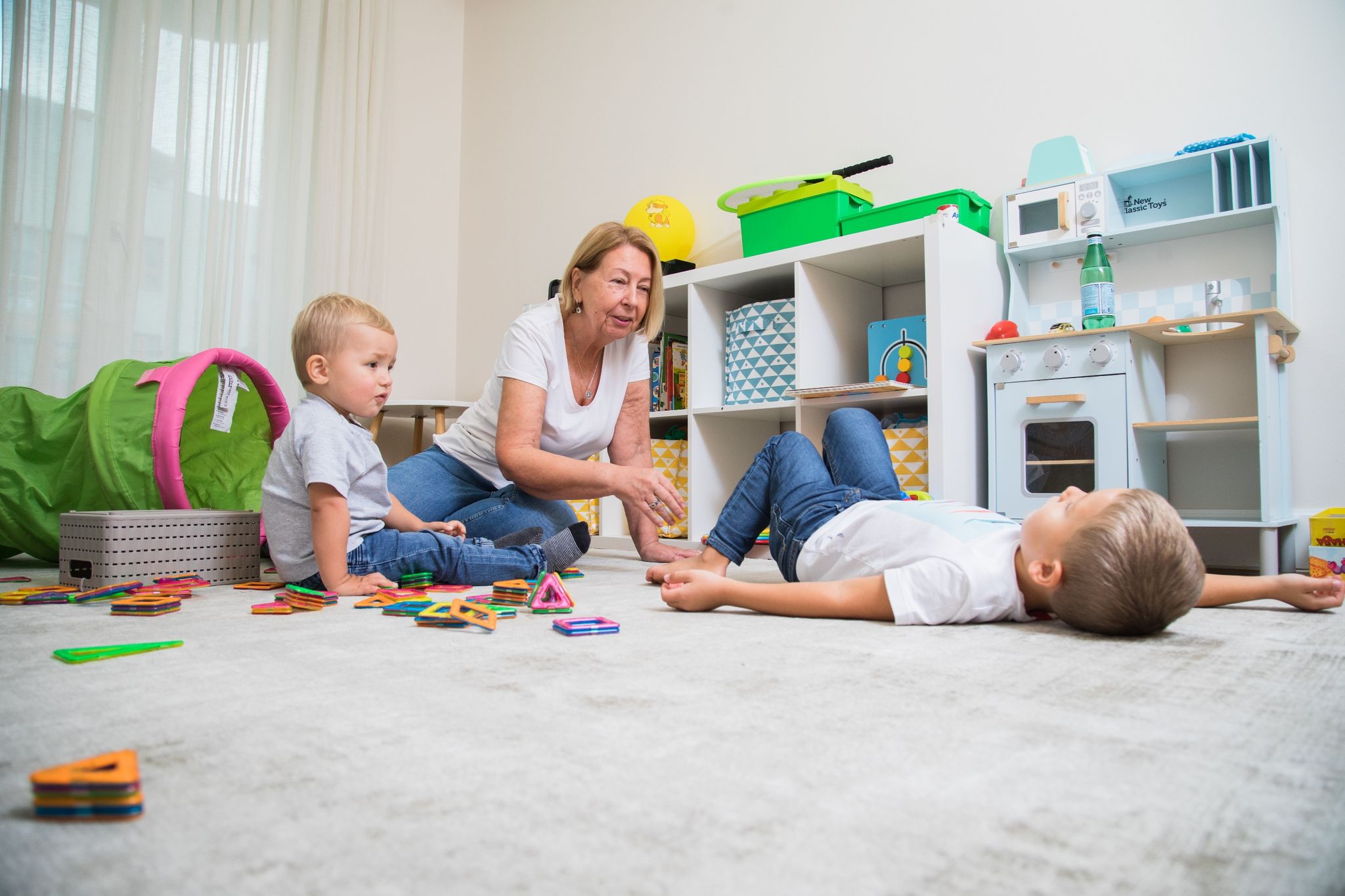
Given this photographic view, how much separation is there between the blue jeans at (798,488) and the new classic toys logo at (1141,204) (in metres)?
1.14

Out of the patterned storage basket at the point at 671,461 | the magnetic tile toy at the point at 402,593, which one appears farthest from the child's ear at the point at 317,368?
the patterned storage basket at the point at 671,461

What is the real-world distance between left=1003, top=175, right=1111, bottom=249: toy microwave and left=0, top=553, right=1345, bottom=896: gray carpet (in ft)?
4.77

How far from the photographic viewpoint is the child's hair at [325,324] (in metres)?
1.68

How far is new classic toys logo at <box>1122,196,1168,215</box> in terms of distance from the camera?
88.2 inches

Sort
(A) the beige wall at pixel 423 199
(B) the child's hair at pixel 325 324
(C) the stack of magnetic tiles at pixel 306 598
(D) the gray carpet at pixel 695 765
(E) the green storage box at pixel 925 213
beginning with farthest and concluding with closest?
(A) the beige wall at pixel 423 199 < (E) the green storage box at pixel 925 213 < (B) the child's hair at pixel 325 324 < (C) the stack of magnetic tiles at pixel 306 598 < (D) the gray carpet at pixel 695 765

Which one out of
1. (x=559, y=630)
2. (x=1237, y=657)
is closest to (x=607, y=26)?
(x=559, y=630)

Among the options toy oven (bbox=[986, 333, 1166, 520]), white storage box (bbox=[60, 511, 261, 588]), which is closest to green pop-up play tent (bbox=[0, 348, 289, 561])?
white storage box (bbox=[60, 511, 261, 588])

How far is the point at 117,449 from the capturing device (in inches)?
85.4

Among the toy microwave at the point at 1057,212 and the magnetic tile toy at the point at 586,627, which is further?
the toy microwave at the point at 1057,212

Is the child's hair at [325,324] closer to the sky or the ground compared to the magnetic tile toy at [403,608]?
closer to the sky

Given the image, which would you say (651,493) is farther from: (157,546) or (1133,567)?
(157,546)

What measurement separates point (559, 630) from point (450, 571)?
0.61m

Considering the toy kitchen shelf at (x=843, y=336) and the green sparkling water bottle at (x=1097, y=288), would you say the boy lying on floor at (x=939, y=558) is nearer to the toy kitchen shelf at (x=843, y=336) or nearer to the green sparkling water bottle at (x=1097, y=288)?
the toy kitchen shelf at (x=843, y=336)

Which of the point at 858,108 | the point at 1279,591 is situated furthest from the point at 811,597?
the point at 858,108
